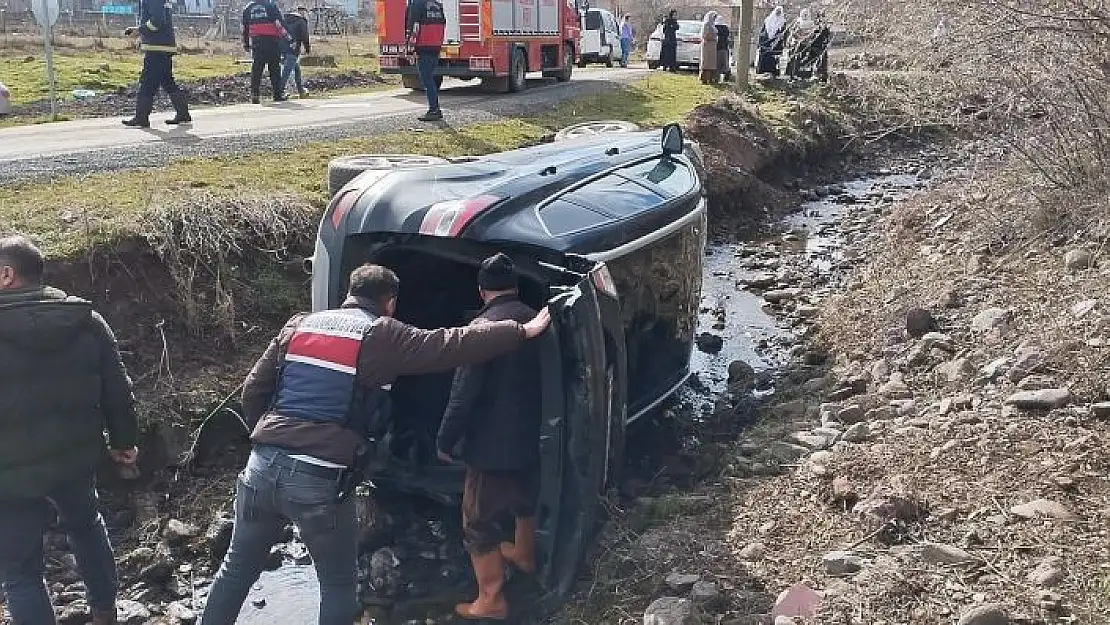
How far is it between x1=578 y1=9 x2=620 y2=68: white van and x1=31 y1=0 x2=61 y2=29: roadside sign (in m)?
17.6

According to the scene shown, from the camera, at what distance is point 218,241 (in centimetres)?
728

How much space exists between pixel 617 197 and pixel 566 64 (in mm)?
15722

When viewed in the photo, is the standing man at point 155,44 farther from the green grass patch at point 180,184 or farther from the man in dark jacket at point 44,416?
the man in dark jacket at point 44,416

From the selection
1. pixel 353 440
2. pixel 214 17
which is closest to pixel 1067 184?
pixel 353 440

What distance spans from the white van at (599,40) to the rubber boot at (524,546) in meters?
24.9

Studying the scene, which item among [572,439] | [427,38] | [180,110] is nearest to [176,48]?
[180,110]

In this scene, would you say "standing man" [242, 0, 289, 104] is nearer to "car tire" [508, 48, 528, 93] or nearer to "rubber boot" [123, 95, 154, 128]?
"rubber boot" [123, 95, 154, 128]

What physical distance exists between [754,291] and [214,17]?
38.4m

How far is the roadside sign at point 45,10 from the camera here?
41.1ft

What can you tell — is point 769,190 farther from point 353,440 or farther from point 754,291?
point 353,440

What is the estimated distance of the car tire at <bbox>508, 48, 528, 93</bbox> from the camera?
59.5ft

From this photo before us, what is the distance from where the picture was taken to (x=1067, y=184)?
7.94m

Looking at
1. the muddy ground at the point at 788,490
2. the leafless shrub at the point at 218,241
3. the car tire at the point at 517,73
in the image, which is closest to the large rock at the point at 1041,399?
the muddy ground at the point at 788,490

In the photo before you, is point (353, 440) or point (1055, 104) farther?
point (1055, 104)
